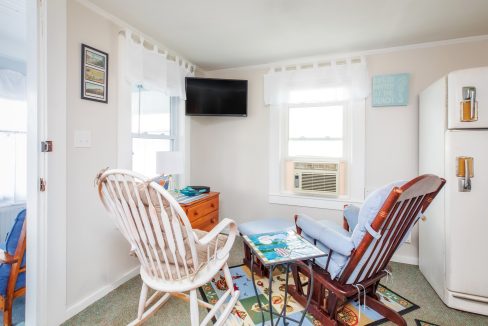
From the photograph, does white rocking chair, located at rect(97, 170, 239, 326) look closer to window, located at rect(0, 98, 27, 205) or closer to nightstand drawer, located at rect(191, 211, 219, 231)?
nightstand drawer, located at rect(191, 211, 219, 231)

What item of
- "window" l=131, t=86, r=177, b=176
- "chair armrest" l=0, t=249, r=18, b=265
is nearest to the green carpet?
"chair armrest" l=0, t=249, r=18, b=265

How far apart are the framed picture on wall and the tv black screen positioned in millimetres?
1170

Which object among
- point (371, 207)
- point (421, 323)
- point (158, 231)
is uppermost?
point (371, 207)

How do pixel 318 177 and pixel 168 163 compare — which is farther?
pixel 318 177

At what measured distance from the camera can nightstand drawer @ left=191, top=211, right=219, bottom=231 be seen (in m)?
2.54

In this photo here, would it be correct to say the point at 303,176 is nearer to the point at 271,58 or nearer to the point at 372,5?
the point at 271,58

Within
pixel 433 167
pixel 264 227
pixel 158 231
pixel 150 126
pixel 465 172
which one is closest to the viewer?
pixel 158 231

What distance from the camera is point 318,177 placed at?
284cm

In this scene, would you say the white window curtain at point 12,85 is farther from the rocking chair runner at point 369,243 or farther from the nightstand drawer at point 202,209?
the rocking chair runner at point 369,243

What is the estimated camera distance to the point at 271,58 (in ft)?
9.62

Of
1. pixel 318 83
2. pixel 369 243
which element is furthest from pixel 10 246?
pixel 318 83

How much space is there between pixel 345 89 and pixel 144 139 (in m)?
2.29

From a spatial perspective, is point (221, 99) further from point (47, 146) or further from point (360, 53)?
point (47, 146)

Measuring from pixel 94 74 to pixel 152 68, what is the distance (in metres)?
0.64
